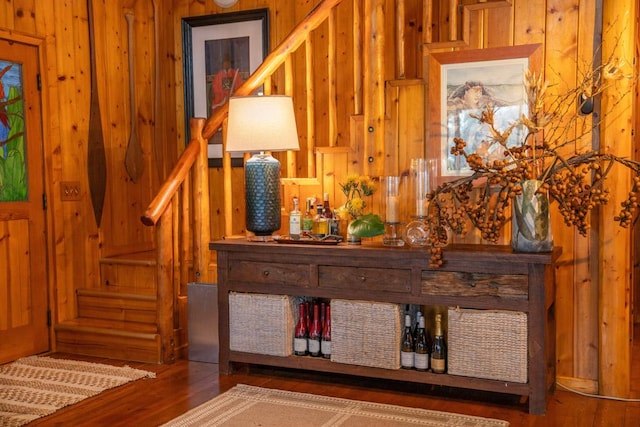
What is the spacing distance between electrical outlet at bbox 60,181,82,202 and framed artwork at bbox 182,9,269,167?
3.47 feet

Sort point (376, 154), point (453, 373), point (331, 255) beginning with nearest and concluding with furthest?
point (453, 373) < point (331, 255) < point (376, 154)

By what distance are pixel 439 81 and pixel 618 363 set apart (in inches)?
64.5

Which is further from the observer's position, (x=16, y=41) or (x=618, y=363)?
(x=16, y=41)

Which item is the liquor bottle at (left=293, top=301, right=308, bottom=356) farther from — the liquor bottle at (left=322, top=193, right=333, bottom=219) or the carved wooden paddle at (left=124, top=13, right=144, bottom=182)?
the carved wooden paddle at (left=124, top=13, right=144, bottom=182)

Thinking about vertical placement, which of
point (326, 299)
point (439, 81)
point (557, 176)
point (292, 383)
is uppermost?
point (439, 81)

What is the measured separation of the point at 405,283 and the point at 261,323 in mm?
830

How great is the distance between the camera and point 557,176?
9.39 ft

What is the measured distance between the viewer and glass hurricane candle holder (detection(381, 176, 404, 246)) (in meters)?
3.27

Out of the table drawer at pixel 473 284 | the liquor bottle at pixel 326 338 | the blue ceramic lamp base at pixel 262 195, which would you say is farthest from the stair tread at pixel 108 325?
the table drawer at pixel 473 284

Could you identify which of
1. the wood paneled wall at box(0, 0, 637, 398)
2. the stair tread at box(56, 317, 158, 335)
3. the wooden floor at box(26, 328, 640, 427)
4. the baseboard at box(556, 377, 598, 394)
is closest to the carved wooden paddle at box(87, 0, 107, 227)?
the wood paneled wall at box(0, 0, 637, 398)

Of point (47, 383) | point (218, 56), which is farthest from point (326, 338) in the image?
point (218, 56)

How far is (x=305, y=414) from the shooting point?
2.93 metres

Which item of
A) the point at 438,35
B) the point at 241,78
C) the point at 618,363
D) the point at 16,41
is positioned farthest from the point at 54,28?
the point at 618,363

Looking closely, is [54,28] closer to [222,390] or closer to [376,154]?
[376,154]
